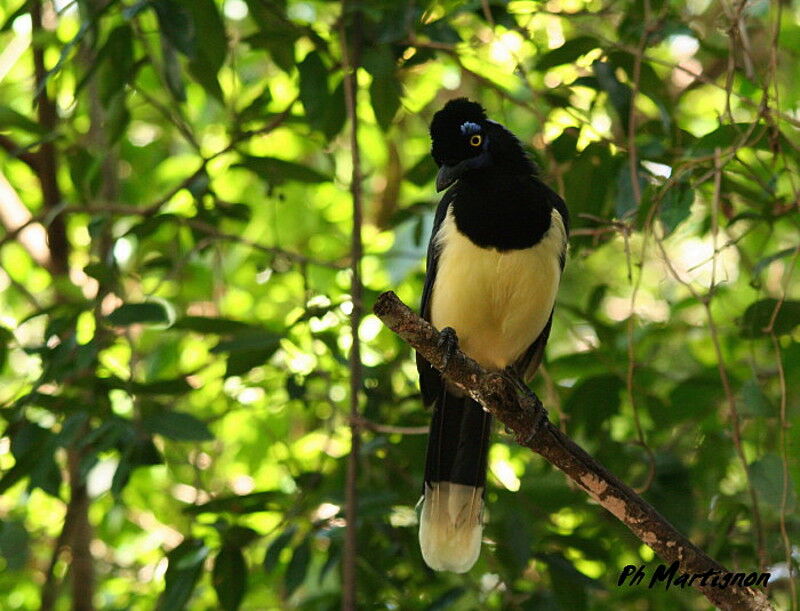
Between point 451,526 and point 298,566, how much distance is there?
552 millimetres

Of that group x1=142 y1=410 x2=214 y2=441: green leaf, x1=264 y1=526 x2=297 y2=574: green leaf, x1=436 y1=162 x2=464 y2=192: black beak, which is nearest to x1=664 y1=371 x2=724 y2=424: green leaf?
x1=436 y1=162 x2=464 y2=192: black beak

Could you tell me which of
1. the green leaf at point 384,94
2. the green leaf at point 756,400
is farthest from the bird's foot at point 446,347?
the green leaf at point 384,94

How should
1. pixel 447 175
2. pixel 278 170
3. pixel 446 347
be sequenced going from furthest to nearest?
pixel 278 170 < pixel 447 175 < pixel 446 347

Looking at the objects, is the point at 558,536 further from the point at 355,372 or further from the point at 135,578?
the point at 135,578

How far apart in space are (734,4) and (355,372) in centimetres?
180

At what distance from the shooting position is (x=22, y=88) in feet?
20.2

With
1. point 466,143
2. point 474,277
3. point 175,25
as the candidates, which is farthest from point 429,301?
point 175,25

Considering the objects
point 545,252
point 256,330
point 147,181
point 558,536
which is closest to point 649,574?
point 558,536

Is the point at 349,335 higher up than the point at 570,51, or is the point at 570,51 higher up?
the point at 570,51

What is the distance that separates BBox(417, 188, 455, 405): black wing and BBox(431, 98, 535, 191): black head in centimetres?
16

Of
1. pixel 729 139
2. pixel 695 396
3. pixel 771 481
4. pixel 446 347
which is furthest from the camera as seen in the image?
pixel 695 396

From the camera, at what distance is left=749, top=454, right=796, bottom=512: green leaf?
3.35 metres

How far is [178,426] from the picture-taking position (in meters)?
3.67

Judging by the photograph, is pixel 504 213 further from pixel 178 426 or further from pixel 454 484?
pixel 178 426
